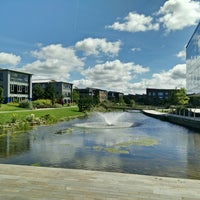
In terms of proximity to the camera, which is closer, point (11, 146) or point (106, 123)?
point (11, 146)

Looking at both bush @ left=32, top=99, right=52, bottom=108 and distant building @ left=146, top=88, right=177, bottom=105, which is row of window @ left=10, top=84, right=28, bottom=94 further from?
distant building @ left=146, top=88, right=177, bottom=105

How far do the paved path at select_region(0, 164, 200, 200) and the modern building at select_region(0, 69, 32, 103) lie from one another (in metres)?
51.5

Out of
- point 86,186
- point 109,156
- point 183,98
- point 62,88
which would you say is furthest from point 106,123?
point 62,88

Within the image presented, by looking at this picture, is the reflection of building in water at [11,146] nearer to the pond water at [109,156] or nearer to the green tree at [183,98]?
the pond water at [109,156]

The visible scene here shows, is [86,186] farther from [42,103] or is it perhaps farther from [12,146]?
[42,103]

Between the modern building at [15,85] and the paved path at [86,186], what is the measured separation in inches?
2028

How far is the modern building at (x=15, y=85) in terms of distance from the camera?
5491 centimetres

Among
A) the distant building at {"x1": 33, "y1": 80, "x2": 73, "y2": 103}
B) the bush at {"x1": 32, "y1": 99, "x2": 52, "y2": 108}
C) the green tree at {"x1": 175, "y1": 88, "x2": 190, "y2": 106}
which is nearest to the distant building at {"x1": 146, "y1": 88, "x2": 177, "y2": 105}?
the distant building at {"x1": 33, "y1": 80, "x2": 73, "y2": 103}

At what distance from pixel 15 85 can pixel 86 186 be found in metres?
56.3

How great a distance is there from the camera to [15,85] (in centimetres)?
5794

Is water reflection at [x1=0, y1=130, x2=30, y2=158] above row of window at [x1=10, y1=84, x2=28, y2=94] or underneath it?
underneath

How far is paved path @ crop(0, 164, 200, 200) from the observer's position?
5516mm

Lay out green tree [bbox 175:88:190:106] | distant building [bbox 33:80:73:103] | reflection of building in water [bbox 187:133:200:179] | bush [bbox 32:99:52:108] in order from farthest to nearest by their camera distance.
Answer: distant building [bbox 33:80:73:103] < green tree [bbox 175:88:190:106] < bush [bbox 32:99:52:108] < reflection of building in water [bbox 187:133:200:179]

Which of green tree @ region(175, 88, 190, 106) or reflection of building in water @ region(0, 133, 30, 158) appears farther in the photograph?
green tree @ region(175, 88, 190, 106)
